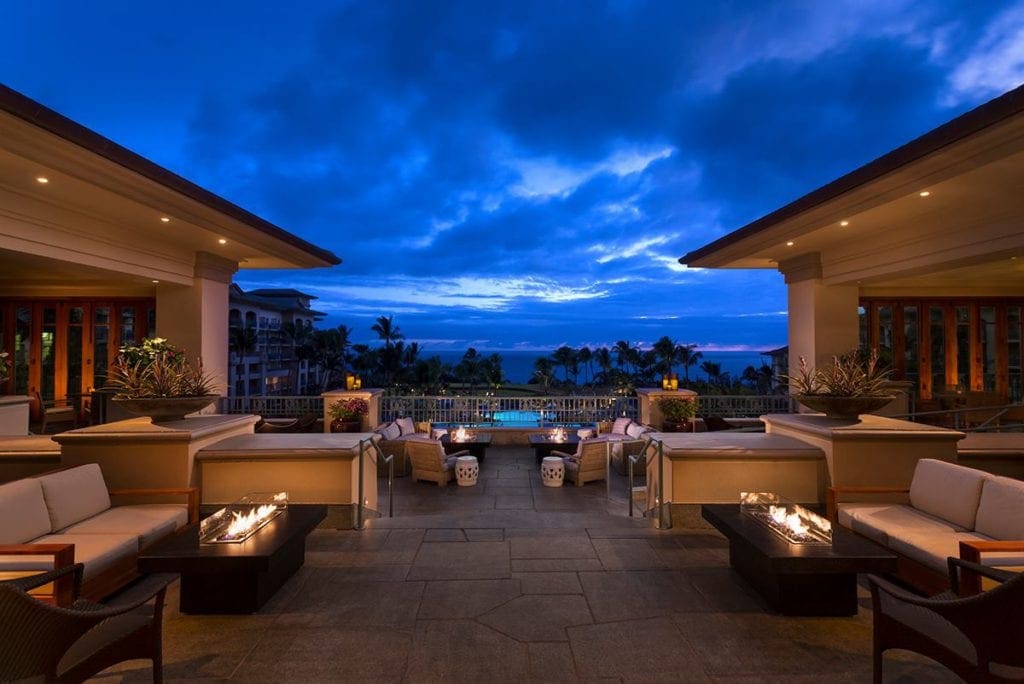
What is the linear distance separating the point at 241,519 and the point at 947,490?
19.2 feet

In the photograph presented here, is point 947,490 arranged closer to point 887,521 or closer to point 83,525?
point 887,521

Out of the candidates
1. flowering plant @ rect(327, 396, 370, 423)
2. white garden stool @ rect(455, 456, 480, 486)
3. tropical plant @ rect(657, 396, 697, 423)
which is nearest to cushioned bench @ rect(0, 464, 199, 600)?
white garden stool @ rect(455, 456, 480, 486)

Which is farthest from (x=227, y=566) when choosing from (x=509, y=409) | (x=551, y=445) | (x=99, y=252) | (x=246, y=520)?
(x=509, y=409)

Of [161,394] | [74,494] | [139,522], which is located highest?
[161,394]

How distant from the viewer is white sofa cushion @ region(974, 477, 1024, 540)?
11.9ft

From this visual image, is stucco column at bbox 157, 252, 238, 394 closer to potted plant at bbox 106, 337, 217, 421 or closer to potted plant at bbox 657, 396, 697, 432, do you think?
potted plant at bbox 106, 337, 217, 421

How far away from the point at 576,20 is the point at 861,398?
16038mm

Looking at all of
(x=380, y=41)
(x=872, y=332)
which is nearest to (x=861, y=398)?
(x=872, y=332)

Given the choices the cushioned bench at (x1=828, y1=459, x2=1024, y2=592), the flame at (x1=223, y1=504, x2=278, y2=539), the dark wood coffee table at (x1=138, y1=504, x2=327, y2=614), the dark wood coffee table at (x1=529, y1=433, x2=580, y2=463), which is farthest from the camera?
the dark wood coffee table at (x1=529, y1=433, x2=580, y2=463)

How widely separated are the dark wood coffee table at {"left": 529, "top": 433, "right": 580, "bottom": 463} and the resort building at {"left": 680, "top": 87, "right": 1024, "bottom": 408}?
15.3ft

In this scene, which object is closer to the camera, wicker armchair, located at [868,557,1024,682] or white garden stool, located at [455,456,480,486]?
wicker armchair, located at [868,557,1024,682]

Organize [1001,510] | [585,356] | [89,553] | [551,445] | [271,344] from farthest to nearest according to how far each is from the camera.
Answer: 1. [585,356]
2. [271,344]
3. [551,445]
4. [1001,510]
5. [89,553]

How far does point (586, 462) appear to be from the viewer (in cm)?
786

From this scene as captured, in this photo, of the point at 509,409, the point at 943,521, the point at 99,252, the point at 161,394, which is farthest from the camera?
the point at 509,409
